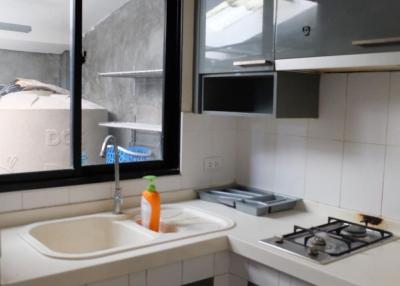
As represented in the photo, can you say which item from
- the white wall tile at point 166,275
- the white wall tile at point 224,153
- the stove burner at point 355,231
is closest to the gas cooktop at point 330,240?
the stove burner at point 355,231

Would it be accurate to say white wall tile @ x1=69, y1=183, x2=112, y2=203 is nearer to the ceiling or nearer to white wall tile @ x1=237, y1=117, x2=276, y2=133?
white wall tile @ x1=237, y1=117, x2=276, y2=133

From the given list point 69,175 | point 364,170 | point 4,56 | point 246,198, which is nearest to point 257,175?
point 246,198

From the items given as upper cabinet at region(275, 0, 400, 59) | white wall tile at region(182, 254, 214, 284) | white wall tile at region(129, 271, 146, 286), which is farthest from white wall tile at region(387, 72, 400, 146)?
white wall tile at region(129, 271, 146, 286)

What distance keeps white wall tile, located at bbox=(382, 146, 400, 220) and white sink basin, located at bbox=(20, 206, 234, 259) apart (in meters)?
0.63

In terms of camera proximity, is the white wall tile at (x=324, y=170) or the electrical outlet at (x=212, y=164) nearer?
the white wall tile at (x=324, y=170)

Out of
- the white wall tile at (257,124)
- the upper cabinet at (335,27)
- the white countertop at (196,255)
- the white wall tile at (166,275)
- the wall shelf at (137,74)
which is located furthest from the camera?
the wall shelf at (137,74)

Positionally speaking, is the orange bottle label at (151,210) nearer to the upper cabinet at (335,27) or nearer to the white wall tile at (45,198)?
the white wall tile at (45,198)

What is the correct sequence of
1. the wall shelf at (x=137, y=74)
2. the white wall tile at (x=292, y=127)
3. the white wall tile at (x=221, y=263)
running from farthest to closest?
1. the wall shelf at (x=137, y=74)
2. the white wall tile at (x=292, y=127)
3. the white wall tile at (x=221, y=263)

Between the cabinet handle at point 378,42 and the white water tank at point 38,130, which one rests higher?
the cabinet handle at point 378,42

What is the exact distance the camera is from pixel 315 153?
2035mm

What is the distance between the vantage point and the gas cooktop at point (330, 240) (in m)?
1.47

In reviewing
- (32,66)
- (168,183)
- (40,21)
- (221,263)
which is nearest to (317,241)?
(221,263)

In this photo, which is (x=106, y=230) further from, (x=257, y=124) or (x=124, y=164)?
(x=257, y=124)

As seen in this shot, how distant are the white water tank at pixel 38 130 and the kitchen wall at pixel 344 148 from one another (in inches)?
38.6
